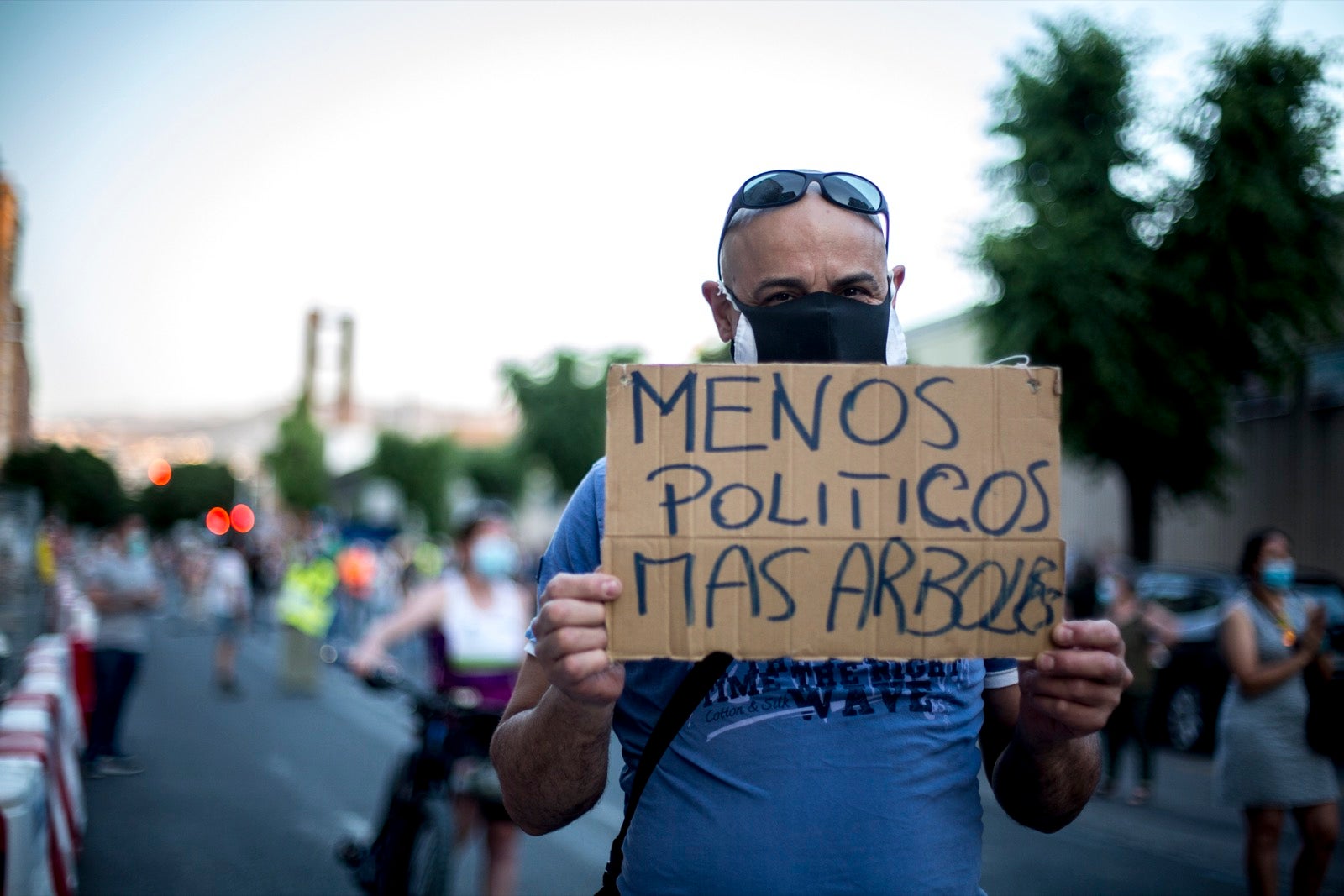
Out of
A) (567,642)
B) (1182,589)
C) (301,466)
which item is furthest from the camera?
(301,466)

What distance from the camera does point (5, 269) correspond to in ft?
24.6

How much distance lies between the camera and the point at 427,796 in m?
5.43

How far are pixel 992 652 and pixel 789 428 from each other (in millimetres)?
435

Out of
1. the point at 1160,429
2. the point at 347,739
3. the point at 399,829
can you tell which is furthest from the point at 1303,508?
the point at 399,829

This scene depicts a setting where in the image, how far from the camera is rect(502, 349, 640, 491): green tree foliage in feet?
169

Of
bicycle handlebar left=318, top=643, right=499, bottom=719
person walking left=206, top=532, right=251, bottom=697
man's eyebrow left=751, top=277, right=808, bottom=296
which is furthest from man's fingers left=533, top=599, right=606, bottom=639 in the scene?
person walking left=206, top=532, right=251, bottom=697

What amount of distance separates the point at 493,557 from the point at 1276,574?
386 cm

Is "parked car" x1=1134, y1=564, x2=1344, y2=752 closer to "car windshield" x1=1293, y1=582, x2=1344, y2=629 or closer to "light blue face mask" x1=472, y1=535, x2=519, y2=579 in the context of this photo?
"car windshield" x1=1293, y1=582, x2=1344, y2=629

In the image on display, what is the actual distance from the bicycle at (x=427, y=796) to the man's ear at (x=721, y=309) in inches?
136

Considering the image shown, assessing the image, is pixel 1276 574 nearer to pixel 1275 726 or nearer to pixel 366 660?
pixel 1275 726

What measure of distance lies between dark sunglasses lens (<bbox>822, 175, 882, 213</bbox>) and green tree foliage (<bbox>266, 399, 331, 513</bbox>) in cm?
9472

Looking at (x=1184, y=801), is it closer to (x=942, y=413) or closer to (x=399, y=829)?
(x=399, y=829)

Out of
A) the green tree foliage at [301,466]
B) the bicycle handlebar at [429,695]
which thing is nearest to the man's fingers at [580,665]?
the bicycle handlebar at [429,695]

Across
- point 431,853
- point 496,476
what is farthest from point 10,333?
point 496,476
